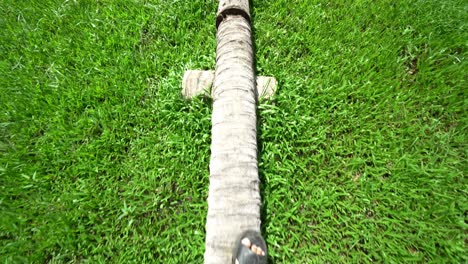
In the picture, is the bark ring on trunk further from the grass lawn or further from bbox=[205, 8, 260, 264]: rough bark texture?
the grass lawn

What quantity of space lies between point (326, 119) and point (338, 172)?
500 mm

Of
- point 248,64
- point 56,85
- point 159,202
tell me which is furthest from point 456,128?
point 56,85

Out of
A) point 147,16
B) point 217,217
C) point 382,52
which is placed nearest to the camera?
point 217,217

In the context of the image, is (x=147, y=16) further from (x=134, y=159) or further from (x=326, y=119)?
(x=326, y=119)

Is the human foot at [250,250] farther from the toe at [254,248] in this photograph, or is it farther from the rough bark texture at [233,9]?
the rough bark texture at [233,9]

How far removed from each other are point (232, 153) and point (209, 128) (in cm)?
58

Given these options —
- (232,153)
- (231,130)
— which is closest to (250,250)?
(232,153)

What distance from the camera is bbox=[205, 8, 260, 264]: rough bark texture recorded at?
5.57ft

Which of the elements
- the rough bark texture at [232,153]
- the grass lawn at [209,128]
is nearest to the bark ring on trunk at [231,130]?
the rough bark texture at [232,153]

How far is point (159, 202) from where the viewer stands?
215 centimetres

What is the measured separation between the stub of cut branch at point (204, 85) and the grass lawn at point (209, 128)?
0.10m

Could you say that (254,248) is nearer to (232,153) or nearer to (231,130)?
(232,153)

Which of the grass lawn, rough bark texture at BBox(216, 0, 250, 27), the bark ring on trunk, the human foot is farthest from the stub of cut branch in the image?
the human foot

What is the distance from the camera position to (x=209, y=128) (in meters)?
2.42
